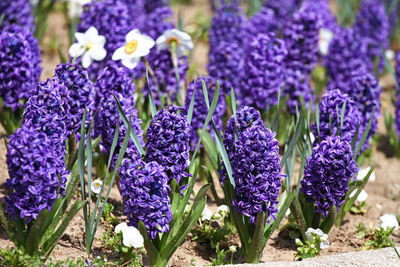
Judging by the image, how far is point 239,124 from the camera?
3.61m

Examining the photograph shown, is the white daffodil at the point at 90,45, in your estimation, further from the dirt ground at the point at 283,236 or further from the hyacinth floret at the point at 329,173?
the hyacinth floret at the point at 329,173

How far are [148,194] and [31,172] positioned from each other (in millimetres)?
602

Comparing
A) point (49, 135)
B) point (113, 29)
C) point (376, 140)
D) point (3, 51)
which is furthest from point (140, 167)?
point (376, 140)

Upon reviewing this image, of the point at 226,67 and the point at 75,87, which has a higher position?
the point at 226,67

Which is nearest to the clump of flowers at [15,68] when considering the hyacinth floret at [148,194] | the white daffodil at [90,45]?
the white daffodil at [90,45]

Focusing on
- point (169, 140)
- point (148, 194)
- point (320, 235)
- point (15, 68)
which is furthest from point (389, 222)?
point (15, 68)

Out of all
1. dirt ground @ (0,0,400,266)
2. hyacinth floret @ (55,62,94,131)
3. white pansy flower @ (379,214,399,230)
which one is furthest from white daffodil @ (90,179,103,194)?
white pansy flower @ (379,214,399,230)

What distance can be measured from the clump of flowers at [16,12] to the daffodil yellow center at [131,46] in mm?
1551

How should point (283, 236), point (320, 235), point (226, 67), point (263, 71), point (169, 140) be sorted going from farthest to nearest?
point (226, 67) < point (263, 71) < point (283, 236) < point (320, 235) < point (169, 140)

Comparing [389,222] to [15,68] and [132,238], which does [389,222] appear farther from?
[15,68]

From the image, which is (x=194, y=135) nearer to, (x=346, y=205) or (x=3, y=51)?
(x=346, y=205)

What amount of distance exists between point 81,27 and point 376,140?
3.02 meters

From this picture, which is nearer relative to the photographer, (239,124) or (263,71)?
(239,124)

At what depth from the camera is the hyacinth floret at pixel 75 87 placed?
374 centimetres
